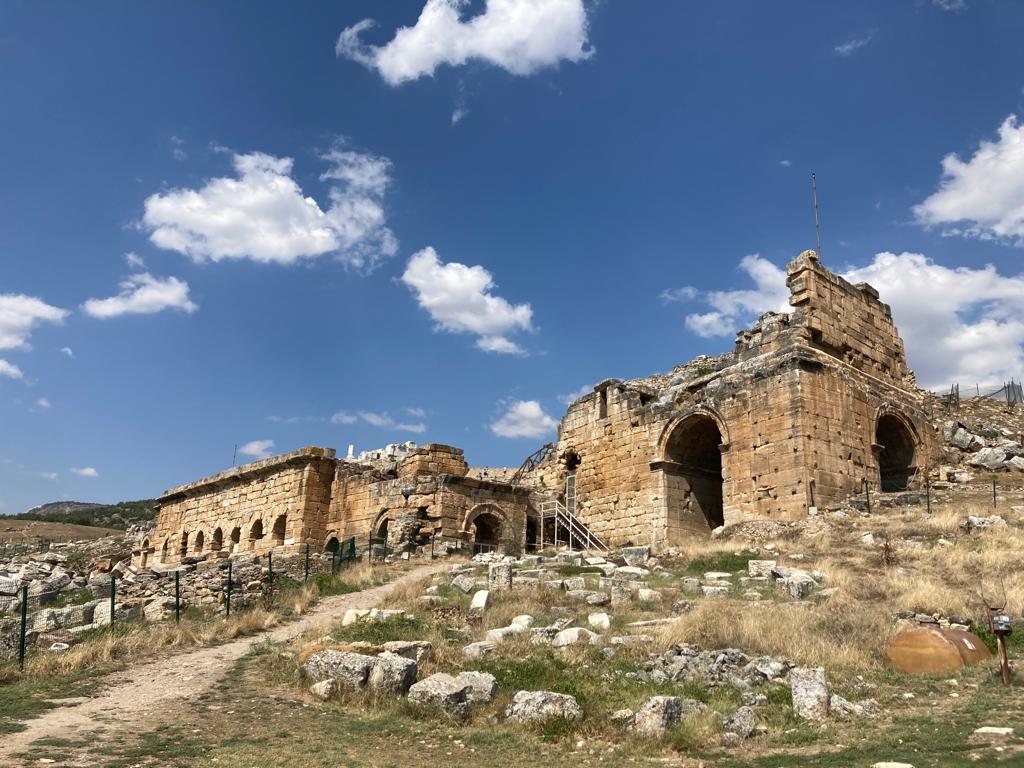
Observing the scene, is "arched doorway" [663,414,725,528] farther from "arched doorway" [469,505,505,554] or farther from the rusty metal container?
the rusty metal container

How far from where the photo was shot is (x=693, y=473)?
2367cm

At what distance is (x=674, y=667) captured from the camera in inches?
340

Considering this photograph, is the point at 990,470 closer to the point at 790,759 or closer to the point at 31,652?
the point at 790,759

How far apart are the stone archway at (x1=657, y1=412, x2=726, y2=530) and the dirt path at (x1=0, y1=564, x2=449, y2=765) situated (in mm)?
11804

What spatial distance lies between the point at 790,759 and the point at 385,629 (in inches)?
253

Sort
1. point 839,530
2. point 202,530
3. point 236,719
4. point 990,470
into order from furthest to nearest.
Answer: point 202,530 → point 990,470 → point 839,530 → point 236,719

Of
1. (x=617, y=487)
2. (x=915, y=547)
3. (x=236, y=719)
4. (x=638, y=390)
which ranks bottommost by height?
(x=236, y=719)

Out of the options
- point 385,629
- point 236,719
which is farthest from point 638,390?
point 236,719

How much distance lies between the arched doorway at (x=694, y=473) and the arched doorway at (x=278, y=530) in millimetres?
14142

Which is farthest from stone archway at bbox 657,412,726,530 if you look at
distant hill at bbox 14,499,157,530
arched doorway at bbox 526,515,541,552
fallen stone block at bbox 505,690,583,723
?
distant hill at bbox 14,499,157,530

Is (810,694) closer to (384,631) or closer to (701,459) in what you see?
(384,631)

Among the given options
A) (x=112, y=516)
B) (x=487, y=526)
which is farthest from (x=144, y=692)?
(x=112, y=516)

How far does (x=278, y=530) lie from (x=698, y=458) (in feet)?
49.9

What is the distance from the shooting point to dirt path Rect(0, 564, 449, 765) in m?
7.62
